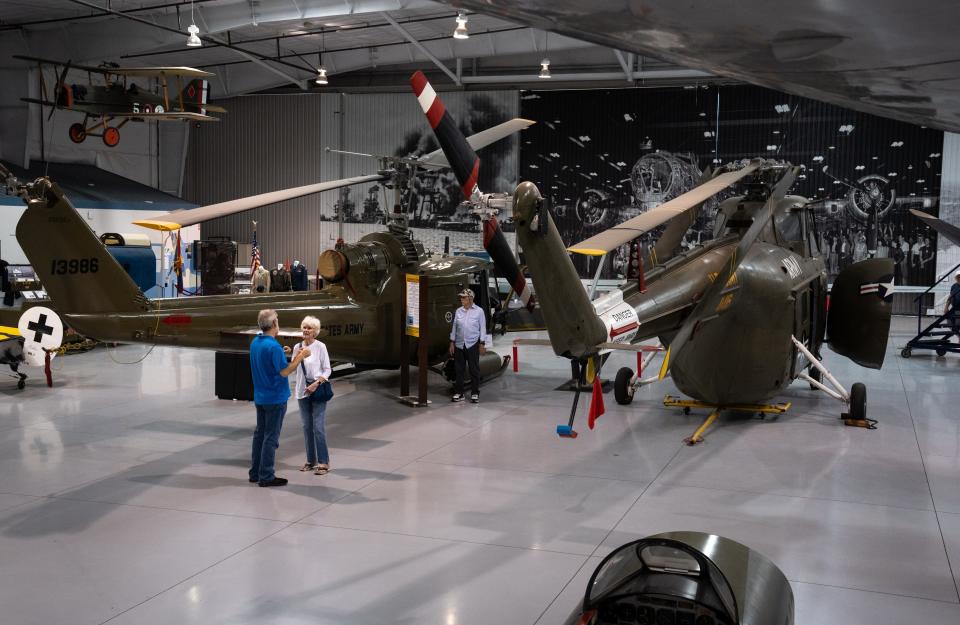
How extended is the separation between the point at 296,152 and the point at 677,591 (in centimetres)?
3153

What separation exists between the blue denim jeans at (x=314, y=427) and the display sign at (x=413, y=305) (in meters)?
3.45

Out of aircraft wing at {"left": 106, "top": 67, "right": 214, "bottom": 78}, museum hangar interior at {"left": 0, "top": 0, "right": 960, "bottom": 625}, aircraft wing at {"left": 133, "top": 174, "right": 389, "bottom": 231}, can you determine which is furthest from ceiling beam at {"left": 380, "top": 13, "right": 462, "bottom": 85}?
aircraft wing at {"left": 133, "top": 174, "right": 389, "bottom": 231}

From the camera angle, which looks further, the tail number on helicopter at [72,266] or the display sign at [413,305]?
the display sign at [413,305]

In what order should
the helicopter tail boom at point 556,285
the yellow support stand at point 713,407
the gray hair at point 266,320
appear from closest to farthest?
the helicopter tail boom at point 556,285 < the gray hair at point 266,320 < the yellow support stand at point 713,407

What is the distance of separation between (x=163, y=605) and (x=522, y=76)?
2593 centimetres

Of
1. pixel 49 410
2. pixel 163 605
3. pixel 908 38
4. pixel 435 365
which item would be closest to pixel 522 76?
pixel 435 365

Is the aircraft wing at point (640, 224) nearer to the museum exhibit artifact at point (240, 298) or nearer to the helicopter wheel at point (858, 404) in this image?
the helicopter wheel at point (858, 404)

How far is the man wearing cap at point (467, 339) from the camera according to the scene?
11.5 metres

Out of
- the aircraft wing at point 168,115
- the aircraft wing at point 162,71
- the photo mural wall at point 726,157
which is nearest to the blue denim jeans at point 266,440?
the aircraft wing at point 162,71

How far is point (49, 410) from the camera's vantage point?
35.8 feet

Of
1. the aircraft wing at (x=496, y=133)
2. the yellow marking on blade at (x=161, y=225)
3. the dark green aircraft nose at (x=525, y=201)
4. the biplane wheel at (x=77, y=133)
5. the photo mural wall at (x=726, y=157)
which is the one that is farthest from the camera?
the photo mural wall at (x=726, y=157)

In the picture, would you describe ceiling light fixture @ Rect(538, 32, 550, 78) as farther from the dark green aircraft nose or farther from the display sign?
the dark green aircraft nose

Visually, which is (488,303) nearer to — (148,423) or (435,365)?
(435,365)

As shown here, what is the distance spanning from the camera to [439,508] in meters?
7.08
